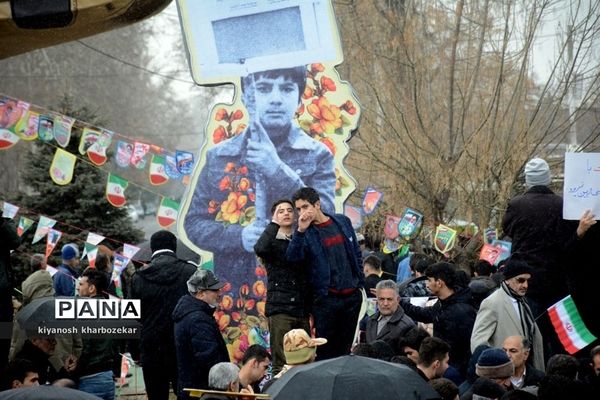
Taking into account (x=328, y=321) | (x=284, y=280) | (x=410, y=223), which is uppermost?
(x=284, y=280)

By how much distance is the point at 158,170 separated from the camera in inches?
649

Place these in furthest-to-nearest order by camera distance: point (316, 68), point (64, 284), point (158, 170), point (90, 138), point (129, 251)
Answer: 1. point (90, 138)
2. point (158, 170)
3. point (129, 251)
4. point (64, 284)
5. point (316, 68)

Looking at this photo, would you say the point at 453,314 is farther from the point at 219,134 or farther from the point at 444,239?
the point at 444,239

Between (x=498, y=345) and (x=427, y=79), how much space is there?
357 inches

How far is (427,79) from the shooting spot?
17.7 meters

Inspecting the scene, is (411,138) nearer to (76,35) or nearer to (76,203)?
(76,203)

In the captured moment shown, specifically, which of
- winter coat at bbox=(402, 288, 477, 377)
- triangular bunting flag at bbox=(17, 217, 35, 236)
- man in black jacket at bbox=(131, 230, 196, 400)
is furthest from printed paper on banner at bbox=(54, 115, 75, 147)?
winter coat at bbox=(402, 288, 477, 377)

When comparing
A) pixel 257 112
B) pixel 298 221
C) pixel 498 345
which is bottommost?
pixel 498 345

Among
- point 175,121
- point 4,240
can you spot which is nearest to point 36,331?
point 4,240

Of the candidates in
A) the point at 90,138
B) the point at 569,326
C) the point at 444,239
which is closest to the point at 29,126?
the point at 90,138

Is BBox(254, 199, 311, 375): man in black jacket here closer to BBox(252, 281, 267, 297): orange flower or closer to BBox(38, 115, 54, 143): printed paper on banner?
BBox(252, 281, 267, 297): orange flower

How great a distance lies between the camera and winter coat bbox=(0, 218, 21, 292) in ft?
28.0

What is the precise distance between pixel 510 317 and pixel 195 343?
8.27ft

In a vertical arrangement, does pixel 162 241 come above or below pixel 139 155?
below
